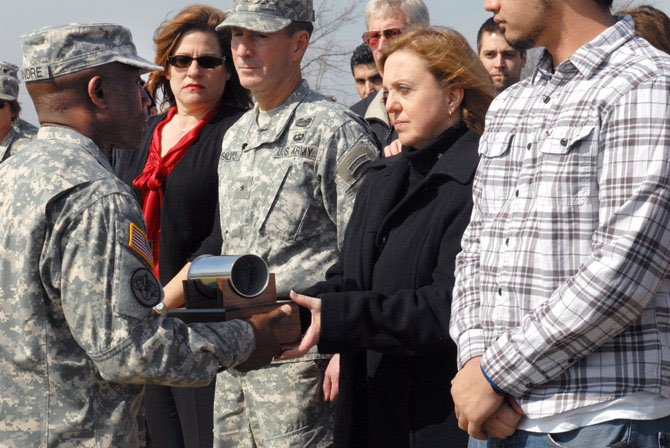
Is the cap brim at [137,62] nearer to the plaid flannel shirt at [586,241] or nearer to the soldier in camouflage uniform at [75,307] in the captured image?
the soldier in camouflage uniform at [75,307]

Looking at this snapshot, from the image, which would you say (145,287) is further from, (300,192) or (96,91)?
(300,192)

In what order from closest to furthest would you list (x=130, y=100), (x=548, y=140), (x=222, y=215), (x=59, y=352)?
(x=548, y=140) < (x=59, y=352) < (x=130, y=100) < (x=222, y=215)

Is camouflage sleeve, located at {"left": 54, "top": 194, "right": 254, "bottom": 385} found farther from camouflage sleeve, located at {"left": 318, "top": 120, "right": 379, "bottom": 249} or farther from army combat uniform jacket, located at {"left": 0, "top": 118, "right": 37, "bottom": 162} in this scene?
army combat uniform jacket, located at {"left": 0, "top": 118, "right": 37, "bottom": 162}

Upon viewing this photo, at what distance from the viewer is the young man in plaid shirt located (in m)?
2.48

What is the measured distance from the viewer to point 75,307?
3080 millimetres

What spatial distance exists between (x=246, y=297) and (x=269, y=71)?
1445 mm

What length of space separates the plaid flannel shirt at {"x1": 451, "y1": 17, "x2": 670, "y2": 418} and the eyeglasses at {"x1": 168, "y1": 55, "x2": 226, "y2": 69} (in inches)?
121

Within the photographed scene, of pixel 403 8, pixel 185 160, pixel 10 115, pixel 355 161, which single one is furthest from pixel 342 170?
pixel 10 115

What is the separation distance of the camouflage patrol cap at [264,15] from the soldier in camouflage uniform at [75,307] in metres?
1.50

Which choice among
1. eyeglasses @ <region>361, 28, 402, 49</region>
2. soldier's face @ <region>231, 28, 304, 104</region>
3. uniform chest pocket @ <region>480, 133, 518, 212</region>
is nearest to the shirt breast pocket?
uniform chest pocket @ <region>480, 133, 518, 212</region>

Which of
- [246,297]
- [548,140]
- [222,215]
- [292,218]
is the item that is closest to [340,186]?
[292,218]

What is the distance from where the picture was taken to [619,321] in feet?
8.14

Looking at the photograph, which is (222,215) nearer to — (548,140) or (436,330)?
(436,330)

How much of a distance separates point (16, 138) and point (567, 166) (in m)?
6.15
